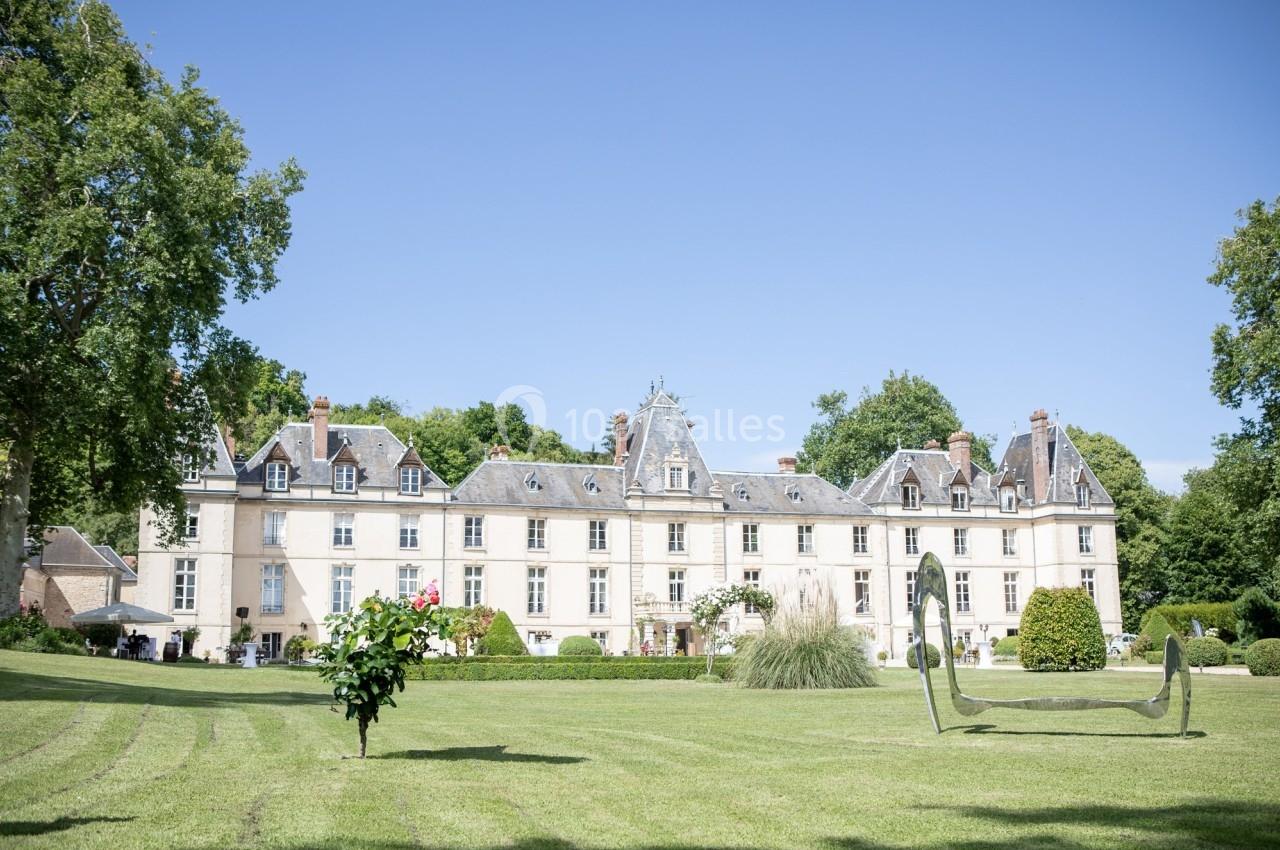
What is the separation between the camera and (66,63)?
24.5 meters

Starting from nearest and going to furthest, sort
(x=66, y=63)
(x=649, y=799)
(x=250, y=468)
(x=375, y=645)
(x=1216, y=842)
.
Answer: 1. (x=1216, y=842)
2. (x=649, y=799)
3. (x=375, y=645)
4. (x=66, y=63)
5. (x=250, y=468)

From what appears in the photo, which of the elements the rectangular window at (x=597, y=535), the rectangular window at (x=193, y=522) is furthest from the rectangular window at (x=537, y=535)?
the rectangular window at (x=193, y=522)

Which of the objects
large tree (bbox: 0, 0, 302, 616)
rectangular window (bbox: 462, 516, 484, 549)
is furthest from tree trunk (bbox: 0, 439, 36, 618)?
rectangular window (bbox: 462, 516, 484, 549)

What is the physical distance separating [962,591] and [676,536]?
1374 cm

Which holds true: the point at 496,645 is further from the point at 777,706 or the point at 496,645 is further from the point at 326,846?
the point at 326,846

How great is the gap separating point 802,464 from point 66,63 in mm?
49556

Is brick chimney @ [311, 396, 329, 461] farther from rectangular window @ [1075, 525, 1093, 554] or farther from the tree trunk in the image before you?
rectangular window @ [1075, 525, 1093, 554]

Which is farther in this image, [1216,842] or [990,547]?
[990,547]

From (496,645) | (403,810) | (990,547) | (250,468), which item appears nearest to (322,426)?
(250,468)

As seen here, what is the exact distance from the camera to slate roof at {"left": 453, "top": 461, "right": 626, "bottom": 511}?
147 ft

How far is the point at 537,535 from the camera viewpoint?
45031mm

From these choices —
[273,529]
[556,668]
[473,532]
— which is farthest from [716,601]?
[273,529]

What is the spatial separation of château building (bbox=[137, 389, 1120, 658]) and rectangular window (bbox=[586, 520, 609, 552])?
0.06 m

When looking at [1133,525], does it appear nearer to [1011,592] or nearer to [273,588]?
[1011,592]
